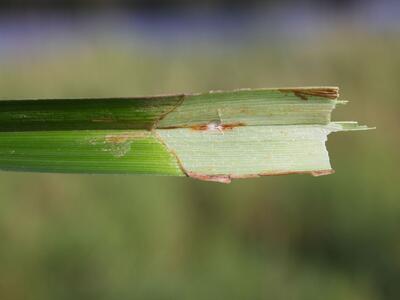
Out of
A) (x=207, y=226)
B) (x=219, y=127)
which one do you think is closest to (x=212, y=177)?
(x=219, y=127)

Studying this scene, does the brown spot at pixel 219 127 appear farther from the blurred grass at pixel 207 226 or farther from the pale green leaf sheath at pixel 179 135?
the blurred grass at pixel 207 226

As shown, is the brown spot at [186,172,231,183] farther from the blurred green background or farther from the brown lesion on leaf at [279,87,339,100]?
the blurred green background

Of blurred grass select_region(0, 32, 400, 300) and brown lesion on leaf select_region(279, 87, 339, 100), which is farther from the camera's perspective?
blurred grass select_region(0, 32, 400, 300)

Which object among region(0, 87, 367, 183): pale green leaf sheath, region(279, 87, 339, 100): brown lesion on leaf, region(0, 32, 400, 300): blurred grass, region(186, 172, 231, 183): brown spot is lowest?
region(0, 32, 400, 300): blurred grass

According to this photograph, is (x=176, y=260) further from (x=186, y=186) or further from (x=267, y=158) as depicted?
(x=267, y=158)

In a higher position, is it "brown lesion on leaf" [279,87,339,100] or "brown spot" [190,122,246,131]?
"brown lesion on leaf" [279,87,339,100]

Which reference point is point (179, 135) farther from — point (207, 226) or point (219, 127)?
point (207, 226)

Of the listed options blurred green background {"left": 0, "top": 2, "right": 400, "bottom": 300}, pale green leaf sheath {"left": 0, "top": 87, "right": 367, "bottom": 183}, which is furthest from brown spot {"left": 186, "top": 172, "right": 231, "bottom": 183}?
blurred green background {"left": 0, "top": 2, "right": 400, "bottom": 300}

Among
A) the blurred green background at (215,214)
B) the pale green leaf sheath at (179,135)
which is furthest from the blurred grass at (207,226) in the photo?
the pale green leaf sheath at (179,135)
